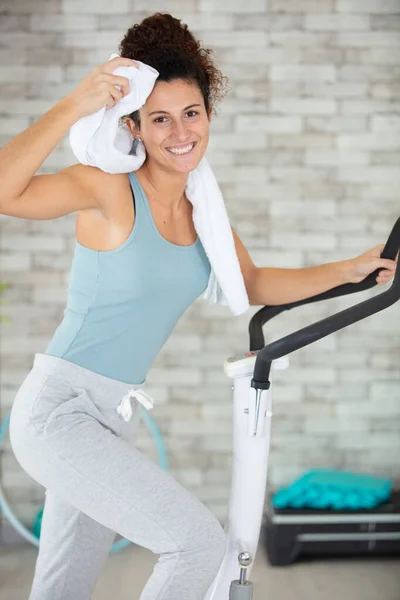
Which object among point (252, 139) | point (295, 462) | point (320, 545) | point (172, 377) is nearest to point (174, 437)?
point (172, 377)

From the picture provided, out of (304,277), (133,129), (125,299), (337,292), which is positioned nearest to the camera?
(125,299)

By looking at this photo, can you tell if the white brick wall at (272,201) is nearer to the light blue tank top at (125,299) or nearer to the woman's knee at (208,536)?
the light blue tank top at (125,299)

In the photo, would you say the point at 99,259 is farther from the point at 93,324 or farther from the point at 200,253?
the point at 200,253

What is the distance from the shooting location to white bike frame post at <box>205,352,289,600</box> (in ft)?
6.24

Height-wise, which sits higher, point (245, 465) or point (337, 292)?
point (337, 292)

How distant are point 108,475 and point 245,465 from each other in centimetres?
41

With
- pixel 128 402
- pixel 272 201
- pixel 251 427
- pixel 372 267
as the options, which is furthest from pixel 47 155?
pixel 272 201

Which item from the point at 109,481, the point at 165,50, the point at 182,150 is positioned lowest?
the point at 109,481

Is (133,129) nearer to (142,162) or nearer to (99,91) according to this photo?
(142,162)

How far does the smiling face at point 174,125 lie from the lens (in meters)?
1.88

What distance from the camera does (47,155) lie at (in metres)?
1.60

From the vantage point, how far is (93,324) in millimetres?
1888

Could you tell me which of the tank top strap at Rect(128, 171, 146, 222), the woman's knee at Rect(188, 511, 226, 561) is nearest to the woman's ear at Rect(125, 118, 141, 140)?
the tank top strap at Rect(128, 171, 146, 222)

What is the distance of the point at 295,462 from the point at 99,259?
2.13 meters
